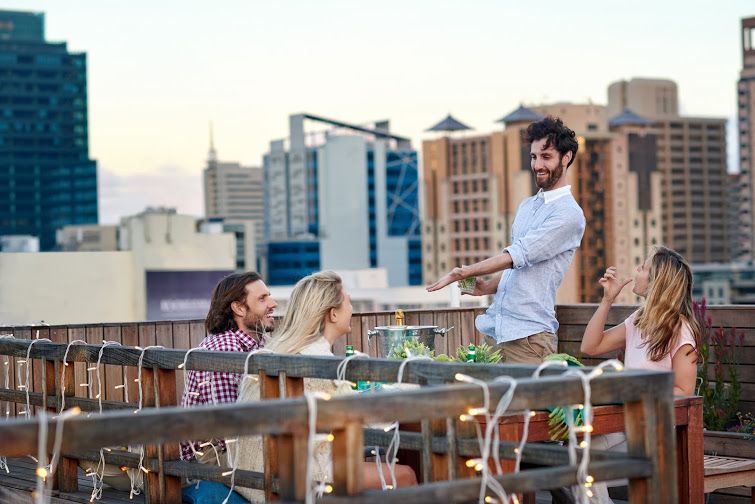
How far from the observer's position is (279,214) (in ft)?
478

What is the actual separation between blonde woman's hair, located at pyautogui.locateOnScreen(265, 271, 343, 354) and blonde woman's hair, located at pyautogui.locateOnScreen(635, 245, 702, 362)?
46.8 inches

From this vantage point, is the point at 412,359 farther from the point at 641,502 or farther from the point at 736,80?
the point at 736,80

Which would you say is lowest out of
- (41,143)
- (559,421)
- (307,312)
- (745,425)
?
(745,425)

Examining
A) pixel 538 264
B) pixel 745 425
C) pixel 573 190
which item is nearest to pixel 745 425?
pixel 745 425

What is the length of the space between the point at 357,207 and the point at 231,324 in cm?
12378

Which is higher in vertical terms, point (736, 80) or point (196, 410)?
point (736, 80)

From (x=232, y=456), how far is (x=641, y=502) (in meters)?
1.65

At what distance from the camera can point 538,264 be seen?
448 cm

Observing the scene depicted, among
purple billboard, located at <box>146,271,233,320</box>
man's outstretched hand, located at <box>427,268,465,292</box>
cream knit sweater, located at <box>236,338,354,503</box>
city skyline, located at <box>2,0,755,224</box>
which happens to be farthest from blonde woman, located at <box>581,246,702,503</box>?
city skyline, located at <box>2,0,755,224</box>

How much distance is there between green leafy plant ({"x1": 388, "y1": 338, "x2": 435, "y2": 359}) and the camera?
3.83 meters

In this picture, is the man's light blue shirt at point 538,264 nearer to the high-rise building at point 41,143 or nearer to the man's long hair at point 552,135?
the man's long hair at point 552,135

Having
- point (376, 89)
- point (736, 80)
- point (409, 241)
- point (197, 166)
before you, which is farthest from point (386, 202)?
point (736, 80)

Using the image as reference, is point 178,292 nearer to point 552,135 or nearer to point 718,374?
point 718,374

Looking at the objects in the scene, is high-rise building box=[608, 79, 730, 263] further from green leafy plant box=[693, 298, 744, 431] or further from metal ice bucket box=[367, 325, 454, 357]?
metal ice bucket box=[367, 325, 454, 357]
